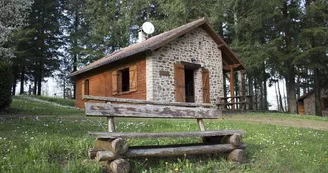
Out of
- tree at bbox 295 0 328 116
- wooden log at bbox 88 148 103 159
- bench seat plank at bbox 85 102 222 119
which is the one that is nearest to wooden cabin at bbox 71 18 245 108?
tree at bbox 295 0 328 116

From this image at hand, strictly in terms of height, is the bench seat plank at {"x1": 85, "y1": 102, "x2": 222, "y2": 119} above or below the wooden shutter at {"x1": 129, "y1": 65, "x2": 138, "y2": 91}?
below

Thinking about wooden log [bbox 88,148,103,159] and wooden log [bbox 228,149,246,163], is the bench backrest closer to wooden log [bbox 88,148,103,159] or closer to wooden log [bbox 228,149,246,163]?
wooden log [bbox 88,148,103,159]

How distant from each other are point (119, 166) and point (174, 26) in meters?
21.2

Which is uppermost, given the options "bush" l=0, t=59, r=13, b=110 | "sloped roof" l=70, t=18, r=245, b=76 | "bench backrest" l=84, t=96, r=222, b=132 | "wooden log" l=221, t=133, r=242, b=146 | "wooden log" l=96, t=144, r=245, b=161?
"sloped roof" l=70, t=18, r=245, b=76

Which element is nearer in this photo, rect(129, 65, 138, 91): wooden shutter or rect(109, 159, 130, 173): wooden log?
rect(109, 159, 130, 173): wooden log

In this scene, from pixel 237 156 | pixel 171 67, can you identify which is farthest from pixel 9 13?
pixel 237 156

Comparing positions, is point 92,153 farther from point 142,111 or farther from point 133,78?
point 133,78

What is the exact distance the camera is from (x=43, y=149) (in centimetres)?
492

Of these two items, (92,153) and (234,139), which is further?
(234,139)

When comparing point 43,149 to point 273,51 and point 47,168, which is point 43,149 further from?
point 273,51

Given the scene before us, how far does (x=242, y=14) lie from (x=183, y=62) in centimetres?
919

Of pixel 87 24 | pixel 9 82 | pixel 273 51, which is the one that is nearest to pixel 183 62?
pixel 273 51

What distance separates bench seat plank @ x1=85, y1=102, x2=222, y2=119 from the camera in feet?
15.7

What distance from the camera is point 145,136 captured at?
4473 mm
